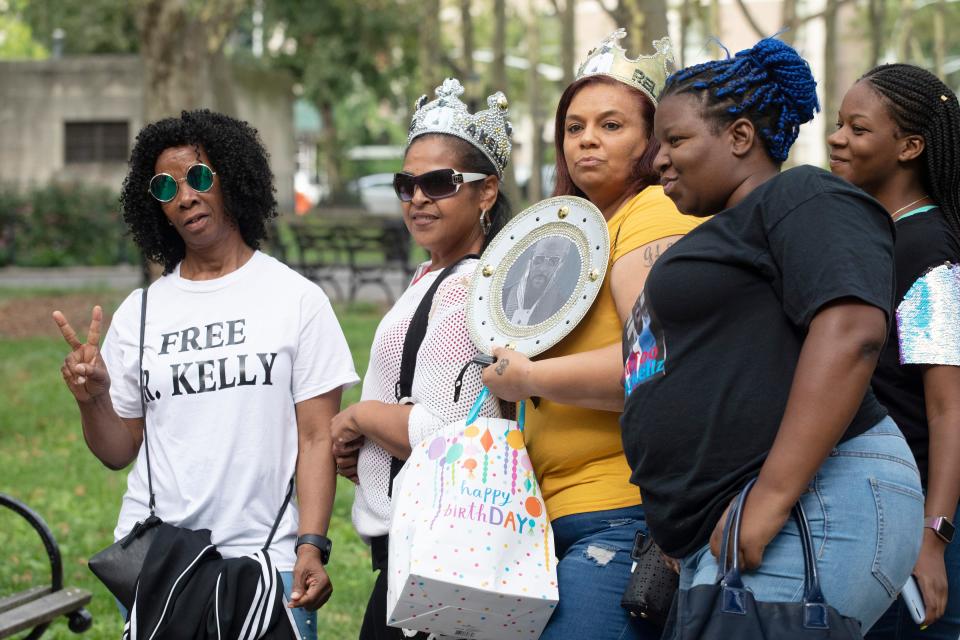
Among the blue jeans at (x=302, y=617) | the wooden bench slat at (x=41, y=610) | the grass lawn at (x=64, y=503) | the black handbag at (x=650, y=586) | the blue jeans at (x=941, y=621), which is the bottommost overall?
the grass lawn at (x=64, y=503)

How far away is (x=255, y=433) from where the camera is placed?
3447 mm

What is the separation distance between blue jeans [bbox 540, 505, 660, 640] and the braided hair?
109 cm

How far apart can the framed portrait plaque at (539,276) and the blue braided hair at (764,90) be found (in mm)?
472

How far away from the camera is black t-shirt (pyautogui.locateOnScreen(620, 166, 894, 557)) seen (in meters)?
2.28

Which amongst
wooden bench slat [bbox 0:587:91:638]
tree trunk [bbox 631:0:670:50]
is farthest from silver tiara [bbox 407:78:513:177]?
tree trunk [bbox 631:0:670:50]

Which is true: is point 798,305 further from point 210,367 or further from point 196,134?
point 196,134

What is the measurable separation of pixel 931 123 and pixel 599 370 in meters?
1.07

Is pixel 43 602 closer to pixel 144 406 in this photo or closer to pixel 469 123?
pixel 144 406

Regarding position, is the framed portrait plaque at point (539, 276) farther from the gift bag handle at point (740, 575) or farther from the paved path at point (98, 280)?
the paved path at point (98, 280)

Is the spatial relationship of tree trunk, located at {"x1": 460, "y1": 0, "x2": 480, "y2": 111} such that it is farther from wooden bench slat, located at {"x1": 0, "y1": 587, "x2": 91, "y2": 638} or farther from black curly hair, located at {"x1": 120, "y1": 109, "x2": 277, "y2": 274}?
black curly hair, located at {"x1": 120, "y1": 109, "x2": 277, "y2": 274}

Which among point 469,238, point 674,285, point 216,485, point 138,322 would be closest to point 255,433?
point 216,485

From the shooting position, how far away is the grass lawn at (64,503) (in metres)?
6.07

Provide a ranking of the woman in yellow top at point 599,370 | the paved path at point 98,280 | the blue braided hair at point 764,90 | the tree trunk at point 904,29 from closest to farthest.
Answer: the blue braided hair at point 764,90
the woman in yellow top at point 599,370
the paved path at point 98,280
the tree trunk at point 904,29

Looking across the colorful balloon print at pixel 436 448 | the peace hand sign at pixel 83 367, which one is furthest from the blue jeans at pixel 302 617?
the colorful balloon print at pixel 436 448
